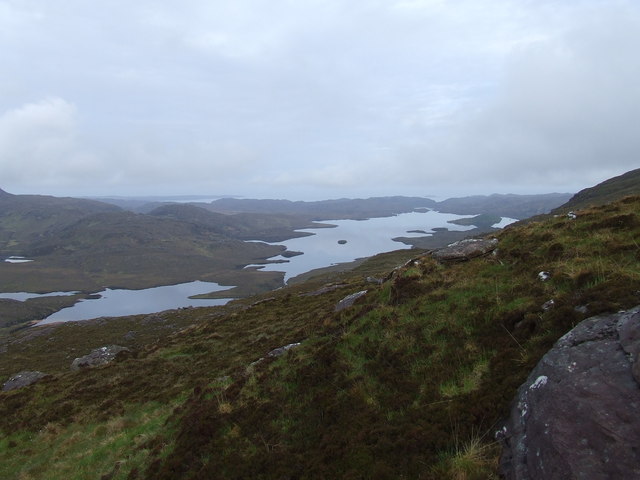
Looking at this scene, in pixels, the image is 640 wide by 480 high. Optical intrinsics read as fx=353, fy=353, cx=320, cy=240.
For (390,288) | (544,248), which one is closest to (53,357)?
(390,288)

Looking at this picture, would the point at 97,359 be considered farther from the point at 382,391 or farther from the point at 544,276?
the point at 544,276

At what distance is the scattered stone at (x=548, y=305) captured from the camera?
987 centimetres

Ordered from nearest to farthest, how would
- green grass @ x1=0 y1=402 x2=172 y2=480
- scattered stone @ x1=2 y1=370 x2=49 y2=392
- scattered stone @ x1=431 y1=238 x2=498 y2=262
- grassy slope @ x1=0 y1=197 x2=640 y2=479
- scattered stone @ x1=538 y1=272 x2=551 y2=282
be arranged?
grassy slope @ x1=0 y1=197 x2=640 y2=479
scattered stone @ x1=538 y1=272 x2=551 y2=282
green grass @ x1=0 y1=402 x2=172 y2=480
scattered stone @ x1=431 y1=238 x2=498 y2=262
scattered stone @ x1=2 y1=370 x2=49 y2=392

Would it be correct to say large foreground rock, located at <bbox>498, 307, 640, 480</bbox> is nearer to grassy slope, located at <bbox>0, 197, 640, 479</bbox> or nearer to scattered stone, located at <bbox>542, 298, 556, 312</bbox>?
grassy slope, located at <bbox>0, 197, 640, 479</bbox>

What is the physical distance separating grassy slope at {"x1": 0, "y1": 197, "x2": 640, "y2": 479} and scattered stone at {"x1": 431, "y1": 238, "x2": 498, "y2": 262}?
0.80m

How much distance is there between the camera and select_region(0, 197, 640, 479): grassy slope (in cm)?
791

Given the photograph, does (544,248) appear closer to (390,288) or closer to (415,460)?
(390,288)

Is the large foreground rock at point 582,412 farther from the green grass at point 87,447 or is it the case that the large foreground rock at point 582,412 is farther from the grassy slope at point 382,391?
the green grass at point 87,447

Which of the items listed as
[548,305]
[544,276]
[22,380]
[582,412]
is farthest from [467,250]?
[22,380]

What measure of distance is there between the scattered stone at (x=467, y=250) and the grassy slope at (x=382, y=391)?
0.80 m

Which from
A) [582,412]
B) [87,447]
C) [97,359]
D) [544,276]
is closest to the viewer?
[582,412]

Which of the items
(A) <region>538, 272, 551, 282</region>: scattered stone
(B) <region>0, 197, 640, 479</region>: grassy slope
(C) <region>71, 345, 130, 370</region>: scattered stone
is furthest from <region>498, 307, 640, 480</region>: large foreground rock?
(C) <region>71, 345, 130, 370</region>: scattered stone

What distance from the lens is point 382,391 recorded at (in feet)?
33.0

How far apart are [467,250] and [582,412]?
42.5 ft
